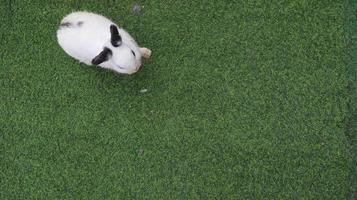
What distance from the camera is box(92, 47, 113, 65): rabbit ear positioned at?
8.50ft

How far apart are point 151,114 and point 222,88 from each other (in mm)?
488

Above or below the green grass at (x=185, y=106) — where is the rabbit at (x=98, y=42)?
above

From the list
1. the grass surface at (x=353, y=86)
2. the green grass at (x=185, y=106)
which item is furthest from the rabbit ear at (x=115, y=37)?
the grass surface at (x=353, y=86)

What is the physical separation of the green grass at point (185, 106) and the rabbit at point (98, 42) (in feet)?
1.10

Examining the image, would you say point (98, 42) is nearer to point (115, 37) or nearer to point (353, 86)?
point (115, 37)

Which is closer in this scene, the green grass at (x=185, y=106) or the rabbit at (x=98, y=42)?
the rabbit at (x=98, y=42)

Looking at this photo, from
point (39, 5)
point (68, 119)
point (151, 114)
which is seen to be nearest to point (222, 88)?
point (151, 114)

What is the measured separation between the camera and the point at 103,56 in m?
2.60

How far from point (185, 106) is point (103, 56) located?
27.6 inches

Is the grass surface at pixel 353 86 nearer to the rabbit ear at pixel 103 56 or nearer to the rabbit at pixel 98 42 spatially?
the rabbit at pixel 98 42

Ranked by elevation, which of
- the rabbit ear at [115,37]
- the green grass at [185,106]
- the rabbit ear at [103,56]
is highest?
the rabbit ear at [115,37]

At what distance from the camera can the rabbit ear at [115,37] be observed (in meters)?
2.57

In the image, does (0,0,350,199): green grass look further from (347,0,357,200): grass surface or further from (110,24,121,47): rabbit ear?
(110,24,121,47): rabbit ear

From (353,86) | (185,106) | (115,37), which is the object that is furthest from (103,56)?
(353,86)
